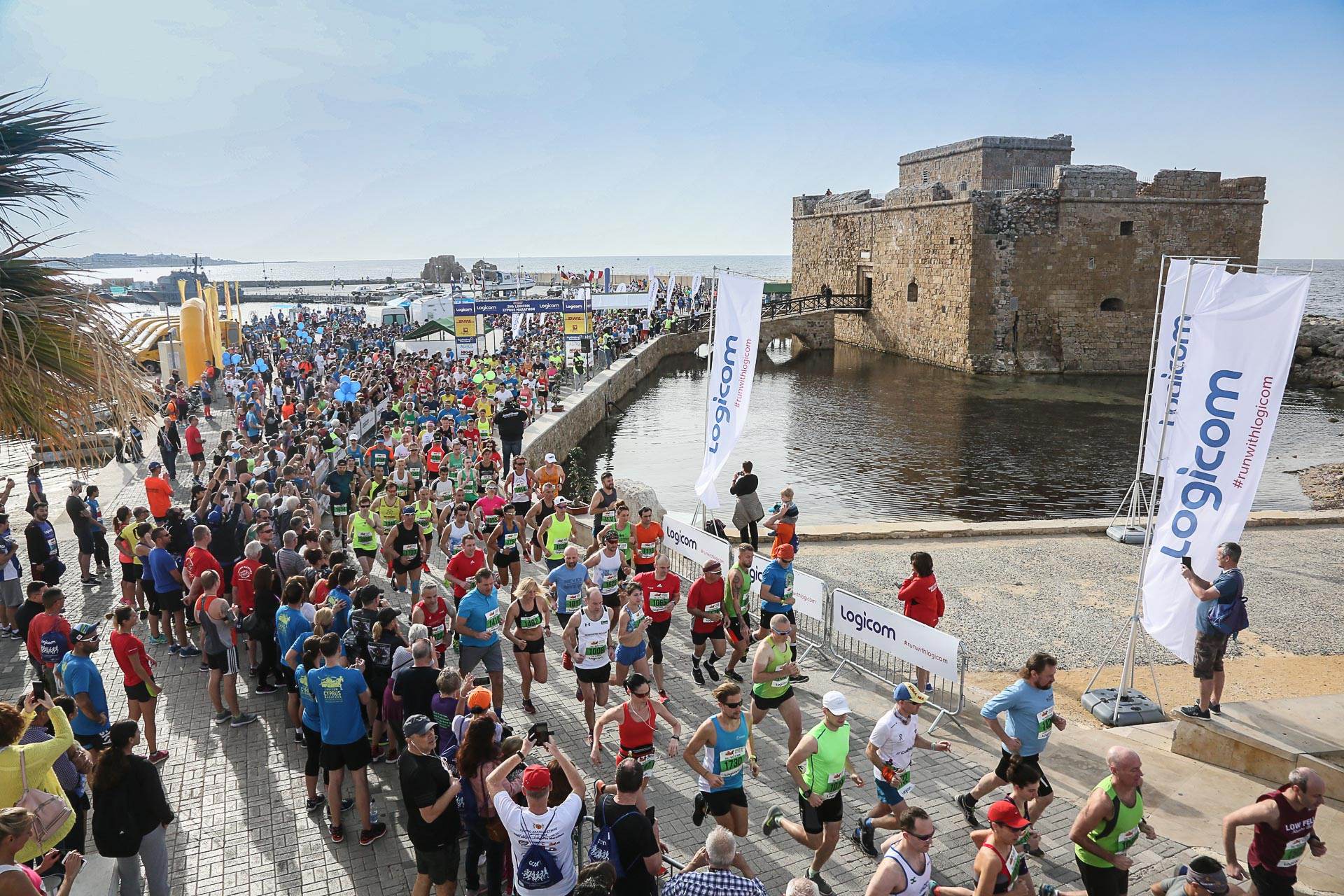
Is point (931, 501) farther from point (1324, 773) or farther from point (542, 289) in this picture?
point (542, 289)

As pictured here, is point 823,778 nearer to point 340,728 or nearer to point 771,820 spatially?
point 771,820

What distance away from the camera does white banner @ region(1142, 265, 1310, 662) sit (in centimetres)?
727

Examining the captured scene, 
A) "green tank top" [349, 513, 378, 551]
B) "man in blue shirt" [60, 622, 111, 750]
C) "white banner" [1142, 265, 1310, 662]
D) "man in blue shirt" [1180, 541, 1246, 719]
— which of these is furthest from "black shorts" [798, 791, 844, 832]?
"green tank top" [349, 513, 378, 551]

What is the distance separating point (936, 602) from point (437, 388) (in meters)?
17.8

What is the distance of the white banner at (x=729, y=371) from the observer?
11578mm

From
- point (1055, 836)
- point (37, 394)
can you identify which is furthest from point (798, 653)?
point (37, 394)

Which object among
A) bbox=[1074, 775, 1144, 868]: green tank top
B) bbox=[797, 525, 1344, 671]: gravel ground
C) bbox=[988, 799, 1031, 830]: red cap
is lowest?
bbox=[797, 525, 1344, 671]: gravel ground

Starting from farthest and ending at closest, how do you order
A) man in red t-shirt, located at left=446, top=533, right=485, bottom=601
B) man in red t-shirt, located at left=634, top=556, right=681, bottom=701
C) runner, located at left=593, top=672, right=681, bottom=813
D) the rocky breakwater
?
the rocky breakwater
man in red t-shirt, located at left=446, top=533, right=485, bottom=601
man in red t-shirt, located at left=634, top=556, right=681, bottom=701
runner, located at left=593, top=672, right=681, bottom=813

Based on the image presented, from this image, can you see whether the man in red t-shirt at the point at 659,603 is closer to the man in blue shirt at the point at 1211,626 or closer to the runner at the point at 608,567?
the runner at the point at 608,567

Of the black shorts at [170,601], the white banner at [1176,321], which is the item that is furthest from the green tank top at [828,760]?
the black shorts at [170,601]

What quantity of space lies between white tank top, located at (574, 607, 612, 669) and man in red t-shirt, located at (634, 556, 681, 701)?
0.98 metres

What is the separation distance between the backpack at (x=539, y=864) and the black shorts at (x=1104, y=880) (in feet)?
10.0

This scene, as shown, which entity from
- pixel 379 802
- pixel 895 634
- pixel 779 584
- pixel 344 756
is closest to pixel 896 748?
pixel 895 634

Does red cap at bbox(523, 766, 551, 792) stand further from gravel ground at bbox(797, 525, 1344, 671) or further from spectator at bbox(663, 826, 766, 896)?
gravel ground at bbox(797, 525, 1344, 671)
